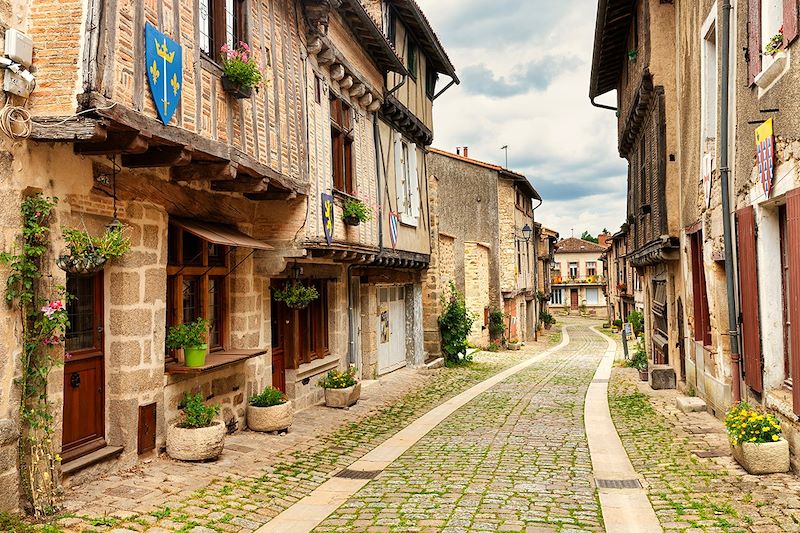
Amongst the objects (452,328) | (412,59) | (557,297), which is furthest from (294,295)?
(557,297)

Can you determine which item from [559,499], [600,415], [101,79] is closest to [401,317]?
[600,415]

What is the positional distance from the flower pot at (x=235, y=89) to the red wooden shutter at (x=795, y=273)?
16.5 ft

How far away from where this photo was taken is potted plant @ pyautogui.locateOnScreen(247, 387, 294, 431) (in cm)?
796

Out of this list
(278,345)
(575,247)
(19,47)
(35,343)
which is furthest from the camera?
(575,247)

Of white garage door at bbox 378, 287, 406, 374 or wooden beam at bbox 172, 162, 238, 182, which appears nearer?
wooden beam at bbox 172, 162, 238, 182

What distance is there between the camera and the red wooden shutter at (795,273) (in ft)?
17.7

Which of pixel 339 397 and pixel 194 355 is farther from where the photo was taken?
pixel 339 397

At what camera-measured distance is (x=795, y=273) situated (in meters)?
5.50

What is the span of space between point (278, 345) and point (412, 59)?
8.02 m

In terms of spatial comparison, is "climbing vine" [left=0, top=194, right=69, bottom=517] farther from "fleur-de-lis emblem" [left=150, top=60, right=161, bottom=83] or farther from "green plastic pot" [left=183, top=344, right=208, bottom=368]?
"green plastic pot" [left=183, top=344, right=208, bottom=368]

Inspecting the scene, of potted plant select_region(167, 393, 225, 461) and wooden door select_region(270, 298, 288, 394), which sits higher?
wooden door select_region(270, 298, 288, 394)

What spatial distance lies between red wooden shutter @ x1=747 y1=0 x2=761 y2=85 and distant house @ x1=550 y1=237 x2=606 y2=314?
168 ft

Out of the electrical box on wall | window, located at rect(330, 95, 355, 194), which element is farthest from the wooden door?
the electrical box on wall

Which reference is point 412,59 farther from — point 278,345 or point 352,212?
point 278,345
